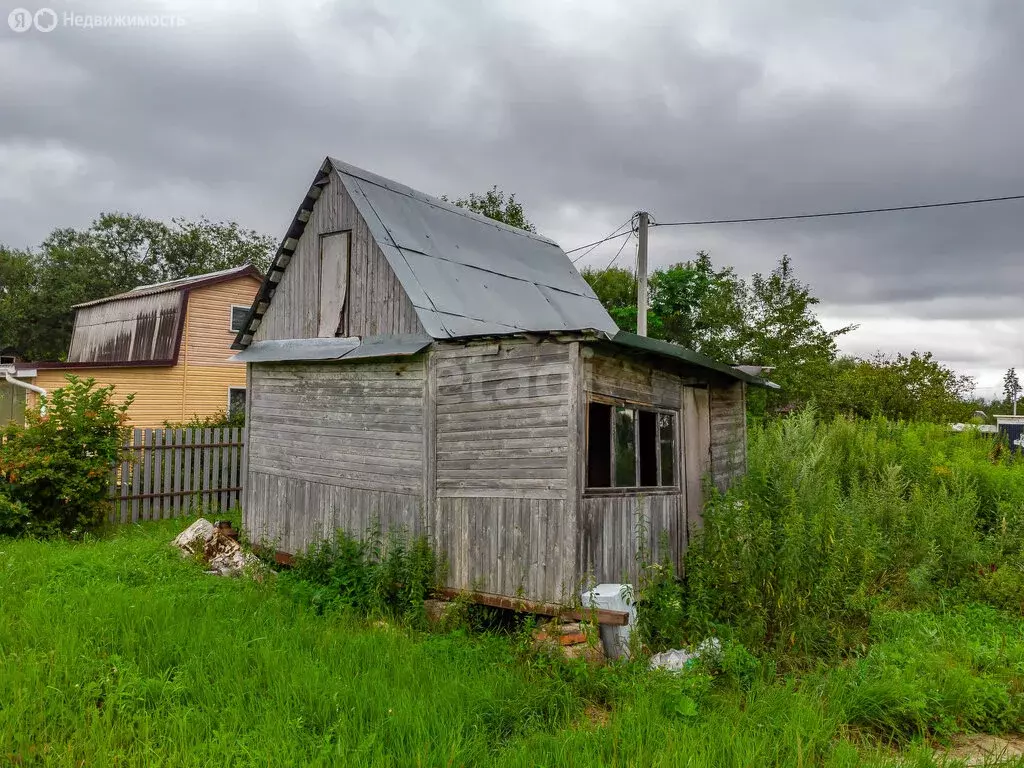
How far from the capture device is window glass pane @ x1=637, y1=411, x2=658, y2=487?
8148 mm

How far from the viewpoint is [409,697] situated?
496cm

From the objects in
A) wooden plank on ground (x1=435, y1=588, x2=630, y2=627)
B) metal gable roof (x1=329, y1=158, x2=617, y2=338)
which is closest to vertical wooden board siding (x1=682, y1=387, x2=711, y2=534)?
metal gable roof (x1=329, y1=158, x2=617, y2=338)

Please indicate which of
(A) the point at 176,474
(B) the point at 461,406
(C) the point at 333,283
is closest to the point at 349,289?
(C) the point at 333,283

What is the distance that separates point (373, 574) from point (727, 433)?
19.3 ft

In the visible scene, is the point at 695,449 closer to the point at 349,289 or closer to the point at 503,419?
the point at 503,419

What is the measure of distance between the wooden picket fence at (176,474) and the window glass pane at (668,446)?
760 cm

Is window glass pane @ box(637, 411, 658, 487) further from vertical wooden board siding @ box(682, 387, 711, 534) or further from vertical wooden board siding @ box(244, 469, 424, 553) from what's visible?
vertical wooden board siding @ box(244, 469, 424, 553)

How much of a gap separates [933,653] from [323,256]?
360 inches

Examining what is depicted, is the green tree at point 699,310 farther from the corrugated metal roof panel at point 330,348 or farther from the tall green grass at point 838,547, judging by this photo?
the corrugated metal roof panel at point 330,348

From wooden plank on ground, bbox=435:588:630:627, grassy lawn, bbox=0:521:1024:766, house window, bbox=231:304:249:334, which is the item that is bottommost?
grassy lawn, bbox=0:521:1024:766

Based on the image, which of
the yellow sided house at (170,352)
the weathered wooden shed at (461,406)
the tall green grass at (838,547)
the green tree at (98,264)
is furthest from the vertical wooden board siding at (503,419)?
the green tree at (98,264)

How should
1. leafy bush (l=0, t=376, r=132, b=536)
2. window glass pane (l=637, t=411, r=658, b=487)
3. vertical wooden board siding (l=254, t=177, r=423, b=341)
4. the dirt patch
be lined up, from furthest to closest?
leafy bush (l=0, t=376, r=132, b=536) < vertical wooden board siding (l=254, t=177, r=423, b=341) < window glass pane (l=637, t=411, r=658, b=487) < the dirt patch

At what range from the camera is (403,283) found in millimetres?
8719

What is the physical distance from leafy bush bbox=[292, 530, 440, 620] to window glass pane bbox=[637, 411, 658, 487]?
2.77 metres
